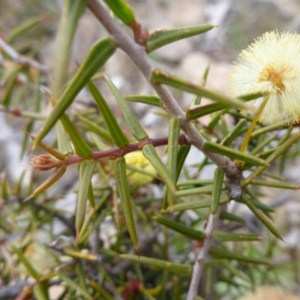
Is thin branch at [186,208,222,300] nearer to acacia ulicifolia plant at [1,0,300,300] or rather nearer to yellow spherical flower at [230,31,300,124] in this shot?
acacia ulicifolia plant at [1,0,300,300]

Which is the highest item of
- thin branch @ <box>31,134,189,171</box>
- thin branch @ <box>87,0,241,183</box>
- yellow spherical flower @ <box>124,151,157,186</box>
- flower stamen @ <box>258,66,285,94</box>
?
flower stamen @ <box>258,66,285,94</box>

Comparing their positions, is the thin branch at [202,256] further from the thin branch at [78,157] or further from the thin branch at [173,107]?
the thin branch at [78,157]

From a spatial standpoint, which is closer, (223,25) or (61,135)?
(61,135)

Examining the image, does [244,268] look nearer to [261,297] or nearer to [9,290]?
[261,297]

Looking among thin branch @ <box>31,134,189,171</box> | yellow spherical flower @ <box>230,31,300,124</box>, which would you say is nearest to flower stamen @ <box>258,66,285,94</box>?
yellow spherical flower @ <box>230,31,300,124</box>

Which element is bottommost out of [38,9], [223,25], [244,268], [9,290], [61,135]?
[9,290]

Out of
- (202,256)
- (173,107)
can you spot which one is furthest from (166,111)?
(202,256)

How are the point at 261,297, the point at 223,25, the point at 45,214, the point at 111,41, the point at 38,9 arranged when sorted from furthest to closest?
the point at 38,9
the point at 223,25
the point at 261,297
the point at 45,214
the point at 111,41

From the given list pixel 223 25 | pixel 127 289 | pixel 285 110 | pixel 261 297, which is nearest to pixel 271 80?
pixel 285 110
